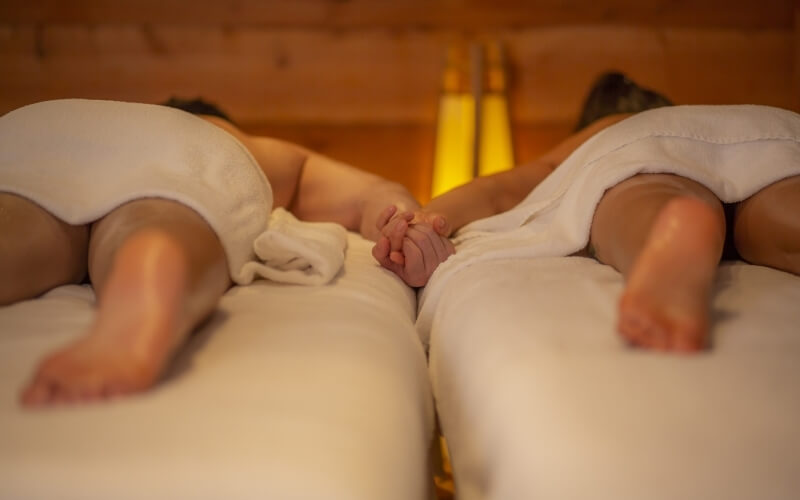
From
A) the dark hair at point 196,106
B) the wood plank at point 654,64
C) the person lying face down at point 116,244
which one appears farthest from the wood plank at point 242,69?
the person lying face down at point 116,244

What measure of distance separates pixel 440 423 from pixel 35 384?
0.39 meters

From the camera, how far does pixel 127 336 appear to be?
19.1 inches

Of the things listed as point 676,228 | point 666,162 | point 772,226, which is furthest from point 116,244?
point 772,226

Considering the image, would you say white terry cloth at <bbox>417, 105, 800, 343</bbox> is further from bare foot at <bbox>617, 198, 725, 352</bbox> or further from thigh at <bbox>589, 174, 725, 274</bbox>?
bare foot at <bbox>617, 198, 725, 352</bbox>

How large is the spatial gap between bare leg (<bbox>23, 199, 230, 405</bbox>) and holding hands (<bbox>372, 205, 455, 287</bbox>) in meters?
0.37

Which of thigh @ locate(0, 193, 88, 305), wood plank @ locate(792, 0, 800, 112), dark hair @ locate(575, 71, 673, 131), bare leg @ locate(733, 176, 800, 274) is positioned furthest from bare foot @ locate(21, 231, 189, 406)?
wood plank @ locate(792, 0, 800, 112)

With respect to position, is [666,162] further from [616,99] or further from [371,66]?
[371,66]

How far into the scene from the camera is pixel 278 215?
1101mm

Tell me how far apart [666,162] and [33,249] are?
2.44 ft

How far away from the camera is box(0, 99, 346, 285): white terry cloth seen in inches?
30.4

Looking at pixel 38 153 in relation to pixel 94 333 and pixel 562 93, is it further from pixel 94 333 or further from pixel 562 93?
pixel 562 93

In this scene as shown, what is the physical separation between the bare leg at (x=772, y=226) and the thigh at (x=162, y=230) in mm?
664

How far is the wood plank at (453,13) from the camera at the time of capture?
6.25ft

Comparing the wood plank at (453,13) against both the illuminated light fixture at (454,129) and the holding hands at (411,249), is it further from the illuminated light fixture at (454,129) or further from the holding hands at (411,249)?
the holding hands at (411,249)
